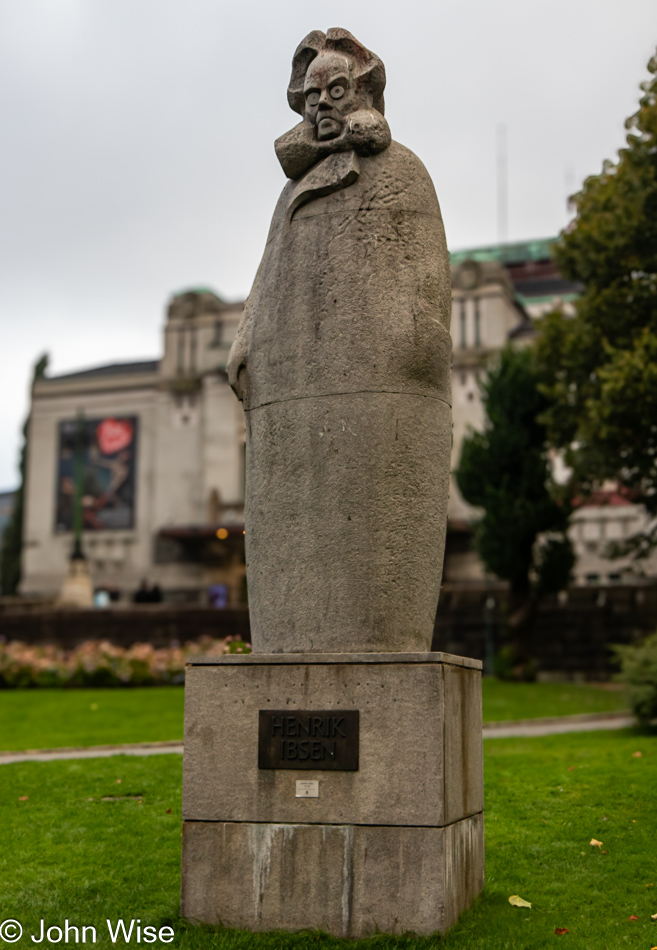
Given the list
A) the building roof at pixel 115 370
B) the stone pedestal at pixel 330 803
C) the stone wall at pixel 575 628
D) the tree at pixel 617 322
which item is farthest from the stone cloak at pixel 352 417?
the building roof at pixel 115 370

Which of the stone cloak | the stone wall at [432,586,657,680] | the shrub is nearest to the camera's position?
the stone cloak

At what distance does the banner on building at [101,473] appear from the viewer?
1813 inches

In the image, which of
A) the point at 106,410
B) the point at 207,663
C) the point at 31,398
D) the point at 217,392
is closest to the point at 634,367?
the point at 207,663

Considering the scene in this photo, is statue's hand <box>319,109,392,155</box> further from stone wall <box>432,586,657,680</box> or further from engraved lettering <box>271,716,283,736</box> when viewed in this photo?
stone wall <box>432,586,657,680</box>

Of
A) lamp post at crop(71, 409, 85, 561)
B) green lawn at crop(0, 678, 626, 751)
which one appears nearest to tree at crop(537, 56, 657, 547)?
green lawn at crop(0, 678, 626, 751)

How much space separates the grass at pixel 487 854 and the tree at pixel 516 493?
13.8 metres

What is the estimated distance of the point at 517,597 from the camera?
2608cm

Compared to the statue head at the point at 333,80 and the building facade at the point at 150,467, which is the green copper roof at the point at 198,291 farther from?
the statue head at the point at 333,80

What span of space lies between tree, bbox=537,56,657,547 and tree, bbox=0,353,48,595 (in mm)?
33519

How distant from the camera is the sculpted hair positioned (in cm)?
607

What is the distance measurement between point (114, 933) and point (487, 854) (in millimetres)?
2794

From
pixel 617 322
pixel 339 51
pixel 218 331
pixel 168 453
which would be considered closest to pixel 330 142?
pixel 339 51

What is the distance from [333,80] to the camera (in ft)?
19.6

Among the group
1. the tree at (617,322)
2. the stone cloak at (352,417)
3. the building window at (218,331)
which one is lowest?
the stone cloak at (352,417)
